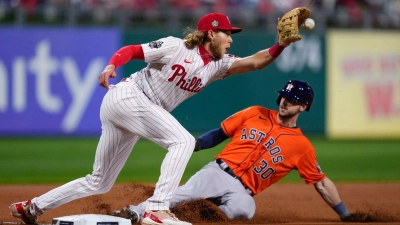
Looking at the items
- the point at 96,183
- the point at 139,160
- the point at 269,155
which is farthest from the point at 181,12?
the point at 96,183

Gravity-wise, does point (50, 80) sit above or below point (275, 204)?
above

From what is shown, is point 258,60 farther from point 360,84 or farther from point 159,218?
point 360,84

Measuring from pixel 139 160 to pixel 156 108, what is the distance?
6358 millimetres

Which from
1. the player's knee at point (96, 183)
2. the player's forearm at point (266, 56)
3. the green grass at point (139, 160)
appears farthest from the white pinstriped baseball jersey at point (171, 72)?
the green grass at point (139, 160)

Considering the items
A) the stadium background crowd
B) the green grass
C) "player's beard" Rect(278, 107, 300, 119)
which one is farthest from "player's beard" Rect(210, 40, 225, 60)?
the stadium background crowd

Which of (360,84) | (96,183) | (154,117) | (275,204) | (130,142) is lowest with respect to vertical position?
(275,204)

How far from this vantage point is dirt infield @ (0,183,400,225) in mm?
5906

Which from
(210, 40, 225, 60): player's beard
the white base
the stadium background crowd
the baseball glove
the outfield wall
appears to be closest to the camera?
the white base

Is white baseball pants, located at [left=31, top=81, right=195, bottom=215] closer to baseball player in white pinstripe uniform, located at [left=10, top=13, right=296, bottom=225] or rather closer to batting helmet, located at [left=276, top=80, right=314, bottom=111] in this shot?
baseball player in white pinstripe uniform, located at [left=10, top=13, right=296, bottom=225]

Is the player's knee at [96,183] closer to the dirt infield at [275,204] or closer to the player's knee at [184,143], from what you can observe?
the dirt infield at [275,204]

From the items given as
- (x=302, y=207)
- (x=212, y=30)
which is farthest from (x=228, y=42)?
(x=302, y=207)

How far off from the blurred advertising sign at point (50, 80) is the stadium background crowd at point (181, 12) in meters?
0.36

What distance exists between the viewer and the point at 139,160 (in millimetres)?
11508

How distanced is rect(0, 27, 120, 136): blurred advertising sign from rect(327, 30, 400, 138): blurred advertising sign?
4665 mm
